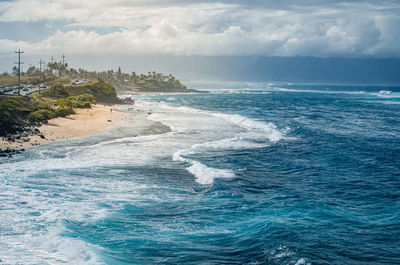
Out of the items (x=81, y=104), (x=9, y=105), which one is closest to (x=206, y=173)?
(x=9, y=105)

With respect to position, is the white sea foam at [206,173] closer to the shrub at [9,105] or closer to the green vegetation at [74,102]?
the shrub at [9,105]

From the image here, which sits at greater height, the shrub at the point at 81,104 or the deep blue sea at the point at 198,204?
the shrub at the point at 81,104

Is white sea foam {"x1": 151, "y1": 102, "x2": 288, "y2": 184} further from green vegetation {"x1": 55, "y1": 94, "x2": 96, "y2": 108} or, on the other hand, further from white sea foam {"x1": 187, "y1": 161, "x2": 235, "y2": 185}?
green vegetation {"x1": 55, "y1": 94, "x2": 96, "y2": 108}

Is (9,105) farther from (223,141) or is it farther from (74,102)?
(223,141)

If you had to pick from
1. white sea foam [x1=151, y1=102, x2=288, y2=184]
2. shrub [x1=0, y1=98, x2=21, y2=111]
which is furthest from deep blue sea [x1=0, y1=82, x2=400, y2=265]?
shrub [x1=0, y1=98, x2=21, y2=111]

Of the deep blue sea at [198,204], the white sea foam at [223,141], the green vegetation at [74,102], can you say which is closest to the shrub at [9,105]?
the deep blue sea at [198,204]

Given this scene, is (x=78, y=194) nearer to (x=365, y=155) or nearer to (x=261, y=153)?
(x=261, y=153)

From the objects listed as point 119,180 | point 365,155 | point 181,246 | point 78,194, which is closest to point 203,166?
point 119,180
